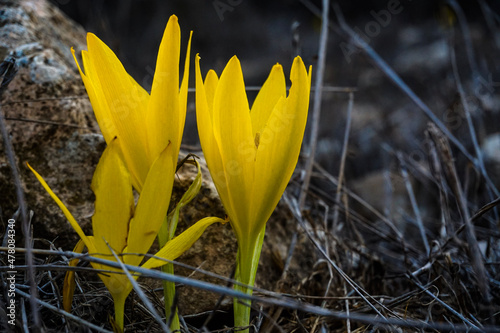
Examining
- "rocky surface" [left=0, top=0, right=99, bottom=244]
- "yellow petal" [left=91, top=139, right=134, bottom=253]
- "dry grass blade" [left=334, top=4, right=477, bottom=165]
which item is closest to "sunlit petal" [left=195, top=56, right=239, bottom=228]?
"yellow petal" [left=91, top=139, right=134, bottom=253]

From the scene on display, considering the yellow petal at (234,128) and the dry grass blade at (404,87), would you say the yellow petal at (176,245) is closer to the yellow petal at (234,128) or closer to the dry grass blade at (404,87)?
the yellow petal at (234,128)

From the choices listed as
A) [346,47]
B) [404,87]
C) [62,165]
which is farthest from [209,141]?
[346,47]

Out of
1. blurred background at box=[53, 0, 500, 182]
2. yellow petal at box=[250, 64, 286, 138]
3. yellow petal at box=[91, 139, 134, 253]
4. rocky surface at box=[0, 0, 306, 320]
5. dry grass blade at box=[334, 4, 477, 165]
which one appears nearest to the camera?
yellow petal at box=[91, 139, 134, 253]

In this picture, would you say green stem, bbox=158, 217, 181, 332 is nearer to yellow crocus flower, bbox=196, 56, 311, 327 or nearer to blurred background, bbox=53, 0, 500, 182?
yellow crocus flower, bbox=196, 56, 311, 327

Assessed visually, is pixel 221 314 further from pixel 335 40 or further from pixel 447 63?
pixel 335 40

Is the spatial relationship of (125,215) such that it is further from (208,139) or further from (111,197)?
(208,139)
